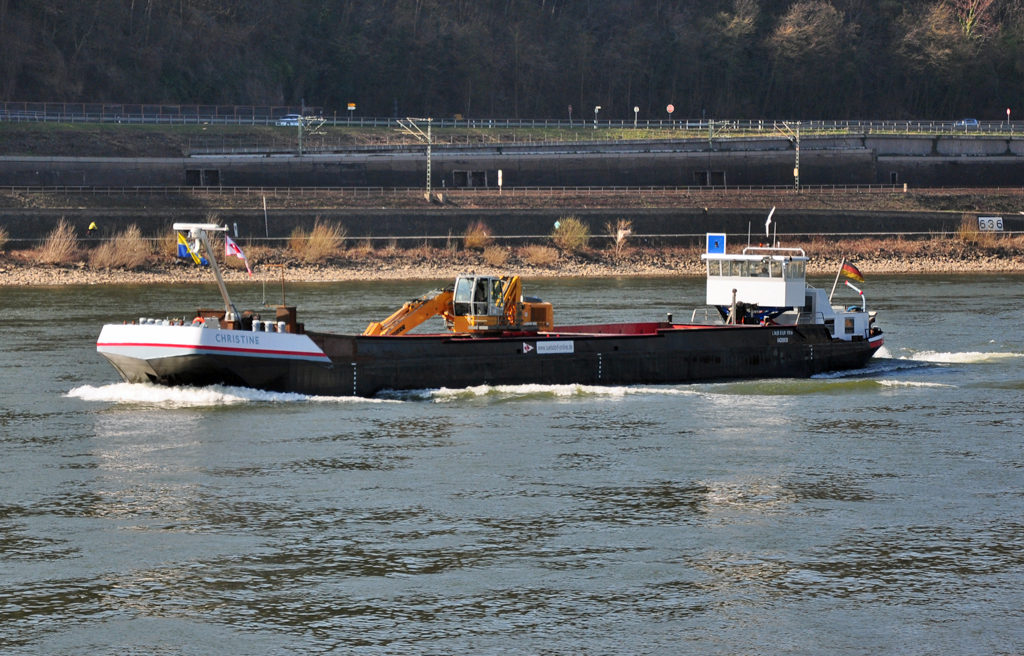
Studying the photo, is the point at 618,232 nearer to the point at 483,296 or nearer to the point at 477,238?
the point at 477,238

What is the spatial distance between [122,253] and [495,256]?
83.2 ft

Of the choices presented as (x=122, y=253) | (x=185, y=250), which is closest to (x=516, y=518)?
(x=185, y=250)

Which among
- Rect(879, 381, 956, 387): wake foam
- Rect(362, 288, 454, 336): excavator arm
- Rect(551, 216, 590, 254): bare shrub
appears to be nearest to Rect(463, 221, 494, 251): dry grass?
Rect(551, 216, 590, 254): bare shrub

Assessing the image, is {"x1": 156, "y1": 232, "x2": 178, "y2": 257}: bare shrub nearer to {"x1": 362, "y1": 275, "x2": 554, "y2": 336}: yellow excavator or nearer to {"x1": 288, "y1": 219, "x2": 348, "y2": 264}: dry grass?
{"x1": 288, "y1": 219, "x2": 348, "y2": 264}: dry grass

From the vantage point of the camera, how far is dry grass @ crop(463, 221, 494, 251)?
305 feet

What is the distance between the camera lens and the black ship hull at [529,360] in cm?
3766

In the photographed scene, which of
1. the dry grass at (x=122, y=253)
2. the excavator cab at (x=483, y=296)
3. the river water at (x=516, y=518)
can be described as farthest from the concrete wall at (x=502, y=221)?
the excavator cab at (x=483, y=296)

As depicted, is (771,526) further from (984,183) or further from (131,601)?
(984,183)

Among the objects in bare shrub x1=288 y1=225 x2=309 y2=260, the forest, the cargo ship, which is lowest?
the cargo ship

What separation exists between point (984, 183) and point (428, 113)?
65102mm

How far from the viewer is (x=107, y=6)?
133m

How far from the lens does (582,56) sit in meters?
166

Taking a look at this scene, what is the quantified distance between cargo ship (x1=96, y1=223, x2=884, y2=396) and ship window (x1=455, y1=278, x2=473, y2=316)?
0.15 feet

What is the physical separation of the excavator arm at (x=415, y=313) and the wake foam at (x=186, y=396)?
12.2 ft
